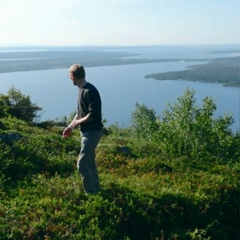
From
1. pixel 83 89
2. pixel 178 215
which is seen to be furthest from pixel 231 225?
pixel 83 89

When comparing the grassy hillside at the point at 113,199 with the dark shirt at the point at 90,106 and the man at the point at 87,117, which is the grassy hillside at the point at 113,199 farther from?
the dark shirt at the point at 90,106

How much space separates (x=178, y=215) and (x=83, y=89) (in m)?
4.24

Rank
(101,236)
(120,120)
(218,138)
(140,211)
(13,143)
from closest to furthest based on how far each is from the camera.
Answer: (101,236), (140,211), (13,143), (218,138), (120,120)

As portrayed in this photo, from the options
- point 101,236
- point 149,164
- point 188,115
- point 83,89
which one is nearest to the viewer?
point 101,236

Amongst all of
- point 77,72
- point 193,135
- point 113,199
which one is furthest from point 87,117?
point 193,135

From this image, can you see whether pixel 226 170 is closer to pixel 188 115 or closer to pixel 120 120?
pixel 188 115

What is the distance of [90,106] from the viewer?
28.2 feet

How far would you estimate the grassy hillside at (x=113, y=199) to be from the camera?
27.3ft

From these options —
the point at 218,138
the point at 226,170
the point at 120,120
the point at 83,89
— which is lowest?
the point at 120,120

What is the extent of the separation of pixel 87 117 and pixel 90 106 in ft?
0.88

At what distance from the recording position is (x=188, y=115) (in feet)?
115

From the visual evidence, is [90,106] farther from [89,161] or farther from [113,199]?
[113,199]

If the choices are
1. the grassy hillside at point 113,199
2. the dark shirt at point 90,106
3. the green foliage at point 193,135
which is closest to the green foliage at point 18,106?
the green foliage at point 193,135

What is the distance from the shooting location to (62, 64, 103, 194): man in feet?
28.3
